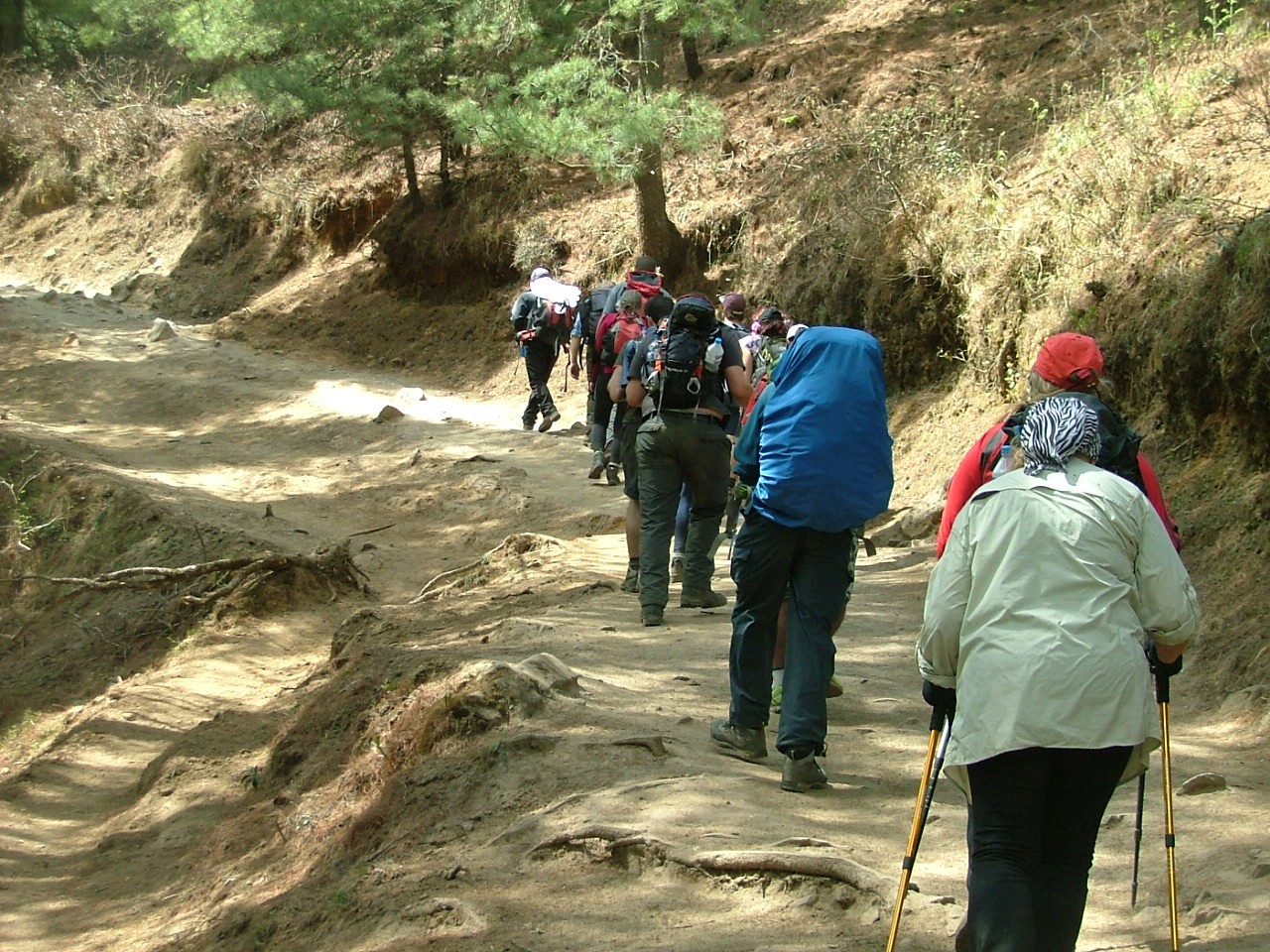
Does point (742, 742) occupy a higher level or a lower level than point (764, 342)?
lower

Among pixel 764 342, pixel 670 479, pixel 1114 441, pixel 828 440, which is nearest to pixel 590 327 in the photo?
pixel 764 342

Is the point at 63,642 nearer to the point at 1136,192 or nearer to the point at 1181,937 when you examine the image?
the point at 1136,192

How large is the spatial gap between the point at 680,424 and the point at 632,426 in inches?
52.6

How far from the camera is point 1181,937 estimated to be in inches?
168

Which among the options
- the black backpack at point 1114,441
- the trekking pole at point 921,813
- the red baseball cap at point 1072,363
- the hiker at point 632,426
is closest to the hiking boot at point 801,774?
the trekking pole at point 921,813

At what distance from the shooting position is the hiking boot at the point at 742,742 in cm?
618

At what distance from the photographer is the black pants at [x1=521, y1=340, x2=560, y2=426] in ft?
51.5

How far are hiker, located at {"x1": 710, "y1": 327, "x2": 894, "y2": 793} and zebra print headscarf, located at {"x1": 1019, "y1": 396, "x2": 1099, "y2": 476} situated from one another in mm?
1972

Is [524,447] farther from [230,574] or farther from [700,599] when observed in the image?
[700,599]

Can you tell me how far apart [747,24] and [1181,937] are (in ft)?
46.0

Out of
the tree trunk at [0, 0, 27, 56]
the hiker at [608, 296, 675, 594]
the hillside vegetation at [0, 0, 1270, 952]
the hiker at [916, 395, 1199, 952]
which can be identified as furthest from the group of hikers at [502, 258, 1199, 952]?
the tree trunk at [0, 0, 27, 56]

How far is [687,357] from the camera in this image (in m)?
8.07

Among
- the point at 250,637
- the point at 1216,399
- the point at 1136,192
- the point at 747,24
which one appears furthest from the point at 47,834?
the point at 747,24

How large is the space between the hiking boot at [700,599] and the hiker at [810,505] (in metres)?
3.16
